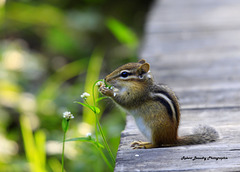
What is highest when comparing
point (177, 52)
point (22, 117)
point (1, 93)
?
point (177, 52)

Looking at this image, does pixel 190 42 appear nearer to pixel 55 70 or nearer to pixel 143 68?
pixel 143 68

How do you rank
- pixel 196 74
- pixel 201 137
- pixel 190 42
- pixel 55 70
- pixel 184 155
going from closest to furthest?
pixel 184 155, pixel 201 137, pixel 196 74, pixel 190 42, pixel 55 70

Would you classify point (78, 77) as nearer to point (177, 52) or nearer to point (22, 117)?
point (22, 117)

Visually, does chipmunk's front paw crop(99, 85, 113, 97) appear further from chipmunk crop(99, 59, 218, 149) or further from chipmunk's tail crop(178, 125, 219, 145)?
chipmunk's tail crop(178, 125, 219, 145)

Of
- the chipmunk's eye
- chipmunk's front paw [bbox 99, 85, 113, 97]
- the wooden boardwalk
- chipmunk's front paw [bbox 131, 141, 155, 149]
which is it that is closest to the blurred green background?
chipmunk's front paw [bbox 99, 85, 113, 97]

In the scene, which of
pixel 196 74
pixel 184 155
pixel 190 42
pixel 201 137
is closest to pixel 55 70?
pixel 190 42

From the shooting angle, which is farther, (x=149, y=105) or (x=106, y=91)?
(x=106, y=91)

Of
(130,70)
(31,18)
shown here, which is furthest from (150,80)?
(31,18)
